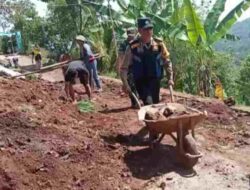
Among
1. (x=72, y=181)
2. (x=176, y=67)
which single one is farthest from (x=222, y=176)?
(x=176, y=67)

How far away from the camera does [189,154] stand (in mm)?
6242

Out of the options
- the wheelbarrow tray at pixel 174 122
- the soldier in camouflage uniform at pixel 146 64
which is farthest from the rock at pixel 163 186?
the soldier in camouflage uniform at pixel 146 64

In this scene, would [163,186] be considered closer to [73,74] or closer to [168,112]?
[168,112]

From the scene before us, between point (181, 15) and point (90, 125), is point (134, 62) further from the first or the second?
point (181, 15)

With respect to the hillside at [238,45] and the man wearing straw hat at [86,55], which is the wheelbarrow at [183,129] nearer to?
the man wearing straw hat at [86,55]

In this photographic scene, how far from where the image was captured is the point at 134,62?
7.16 meters

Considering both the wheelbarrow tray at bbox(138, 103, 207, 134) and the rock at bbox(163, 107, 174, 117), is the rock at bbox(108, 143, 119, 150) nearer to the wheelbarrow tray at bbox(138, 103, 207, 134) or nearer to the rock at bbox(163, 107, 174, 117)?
the wheelbarrow tray at bbox(138, 103, 207, 134)

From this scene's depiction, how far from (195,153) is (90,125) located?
2374 mm

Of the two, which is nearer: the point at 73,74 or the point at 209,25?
the point at 73,74

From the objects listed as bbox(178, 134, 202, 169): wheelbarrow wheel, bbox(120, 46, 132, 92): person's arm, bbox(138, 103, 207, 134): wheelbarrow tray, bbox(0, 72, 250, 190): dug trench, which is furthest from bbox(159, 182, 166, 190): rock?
bbox(120, 46, 132, 92): person's arm

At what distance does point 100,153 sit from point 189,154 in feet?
3.90

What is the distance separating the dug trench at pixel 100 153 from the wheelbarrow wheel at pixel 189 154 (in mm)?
101

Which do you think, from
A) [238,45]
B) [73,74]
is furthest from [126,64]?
[238,45]

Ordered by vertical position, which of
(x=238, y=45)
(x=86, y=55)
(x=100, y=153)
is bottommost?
(x=238, y=45)
